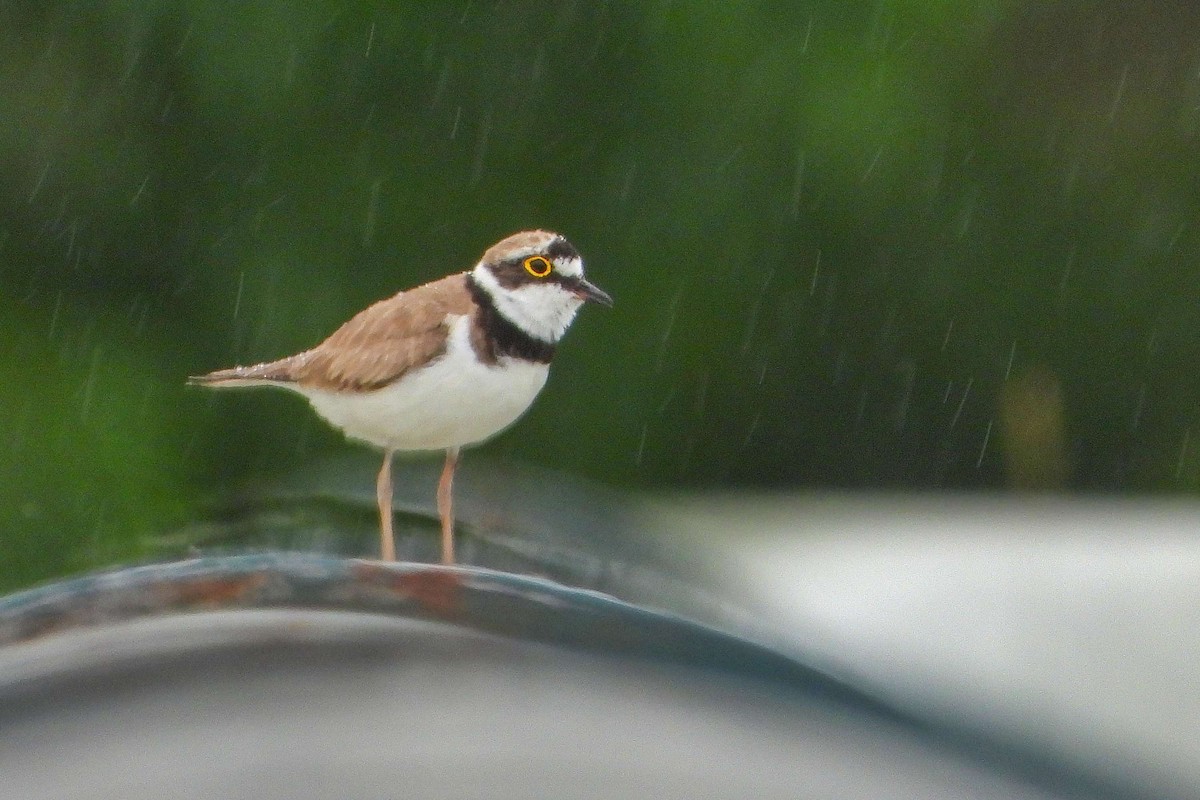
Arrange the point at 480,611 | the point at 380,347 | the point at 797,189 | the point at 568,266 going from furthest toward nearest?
the point at 797,189 < the point at 380,347 < the point at 568,266 < the point at 480,611

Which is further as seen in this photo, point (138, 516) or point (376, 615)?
point (138, 516)

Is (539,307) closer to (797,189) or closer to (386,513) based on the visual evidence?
(386,513)

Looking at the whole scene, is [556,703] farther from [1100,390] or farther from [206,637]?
[1100,390]

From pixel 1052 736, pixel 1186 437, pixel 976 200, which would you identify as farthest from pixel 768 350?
pixel 1052 736

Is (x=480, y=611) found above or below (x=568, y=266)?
below

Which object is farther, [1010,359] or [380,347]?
[1010,359]

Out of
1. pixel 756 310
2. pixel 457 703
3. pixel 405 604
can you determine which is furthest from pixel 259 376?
pixel 756 310

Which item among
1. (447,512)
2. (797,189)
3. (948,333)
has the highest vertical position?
(797,189)

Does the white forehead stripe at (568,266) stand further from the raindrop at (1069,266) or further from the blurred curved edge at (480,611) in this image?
the raindrop at (1069,266)

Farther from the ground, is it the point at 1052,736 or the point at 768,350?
the point at 768,350
